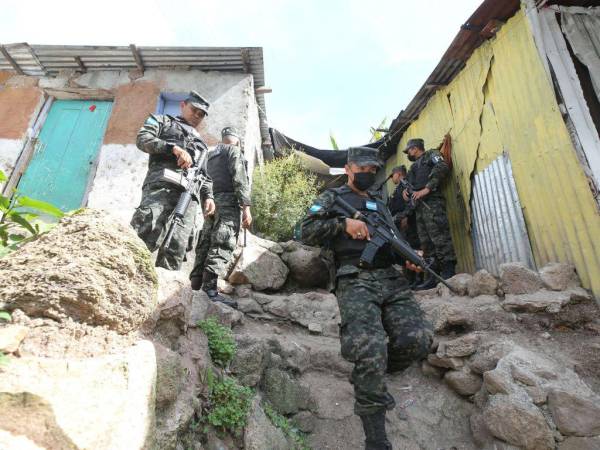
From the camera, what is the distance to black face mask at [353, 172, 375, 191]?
301 centimetres

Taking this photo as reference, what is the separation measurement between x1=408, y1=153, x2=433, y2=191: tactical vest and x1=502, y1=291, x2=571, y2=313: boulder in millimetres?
2406

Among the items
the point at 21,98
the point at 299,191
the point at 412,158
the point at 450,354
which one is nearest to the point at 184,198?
the point at 450,354

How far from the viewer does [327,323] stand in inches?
154

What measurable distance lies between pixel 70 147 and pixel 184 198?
4.33 m

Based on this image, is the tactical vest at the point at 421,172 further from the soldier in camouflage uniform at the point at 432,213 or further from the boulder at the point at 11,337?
the boulder at the point at 11,337

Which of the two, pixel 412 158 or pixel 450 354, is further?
pixel 412 158

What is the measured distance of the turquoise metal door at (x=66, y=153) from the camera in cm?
575

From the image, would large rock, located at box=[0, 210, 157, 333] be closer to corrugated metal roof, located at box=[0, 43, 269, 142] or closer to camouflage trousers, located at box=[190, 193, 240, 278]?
camouflage trousers, located at box=[190, 193, 240, 278]

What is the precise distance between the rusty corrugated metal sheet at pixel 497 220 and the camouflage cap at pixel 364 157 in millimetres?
1891

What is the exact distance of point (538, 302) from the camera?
283 centimetres

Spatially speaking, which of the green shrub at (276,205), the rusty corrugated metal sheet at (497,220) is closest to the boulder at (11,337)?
the rusty corrugated metal sheet at (497,220)

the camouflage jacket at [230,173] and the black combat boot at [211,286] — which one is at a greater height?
the camouflage jacket at [230,173]

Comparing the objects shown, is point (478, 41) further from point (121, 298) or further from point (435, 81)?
point (121, 298)

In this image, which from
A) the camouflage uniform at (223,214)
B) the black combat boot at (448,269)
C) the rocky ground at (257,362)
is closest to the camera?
the rocky ground at (257,362)
